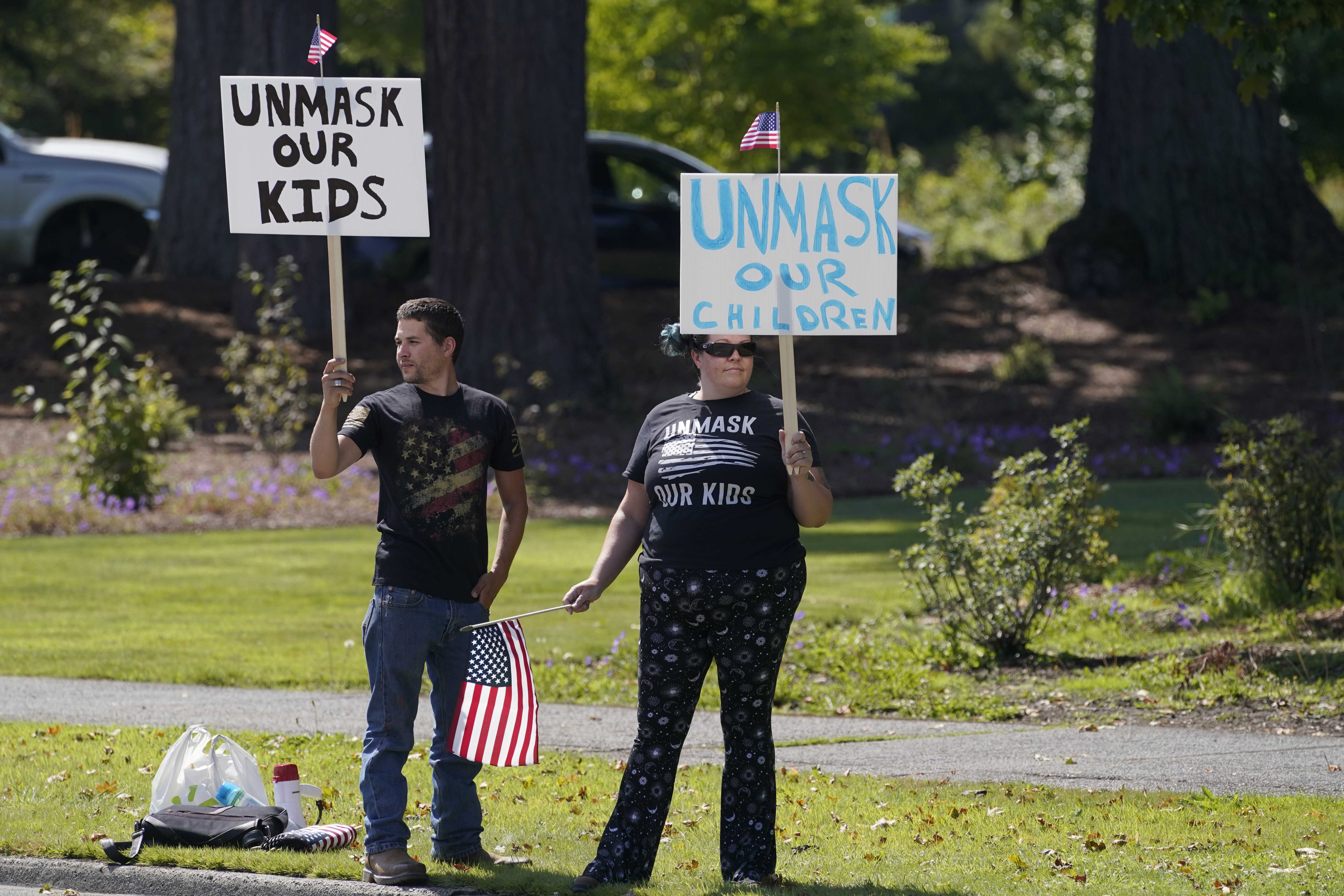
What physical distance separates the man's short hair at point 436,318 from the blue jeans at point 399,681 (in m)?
0.80

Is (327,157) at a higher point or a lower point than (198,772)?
higher

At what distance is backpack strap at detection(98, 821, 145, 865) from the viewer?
5418 millimetres

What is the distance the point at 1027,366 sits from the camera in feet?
57.1

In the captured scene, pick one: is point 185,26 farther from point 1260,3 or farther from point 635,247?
point 1260,3

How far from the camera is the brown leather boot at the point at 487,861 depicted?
532cm

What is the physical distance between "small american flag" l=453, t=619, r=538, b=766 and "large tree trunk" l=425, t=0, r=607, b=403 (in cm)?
1065

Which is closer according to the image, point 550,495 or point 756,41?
point 550,495

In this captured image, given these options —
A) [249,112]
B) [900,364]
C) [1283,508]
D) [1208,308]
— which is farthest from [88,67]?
[249,112]

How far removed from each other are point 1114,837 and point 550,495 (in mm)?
9245

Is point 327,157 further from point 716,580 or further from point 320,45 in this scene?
point 716,580

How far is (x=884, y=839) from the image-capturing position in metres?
5.55

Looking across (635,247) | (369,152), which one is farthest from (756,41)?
(369,152)

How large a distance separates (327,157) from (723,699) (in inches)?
87.2

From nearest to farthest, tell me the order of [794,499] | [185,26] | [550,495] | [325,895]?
1. [794,499]
2. [325,895]
3. [550,495]
4. [185,26]
